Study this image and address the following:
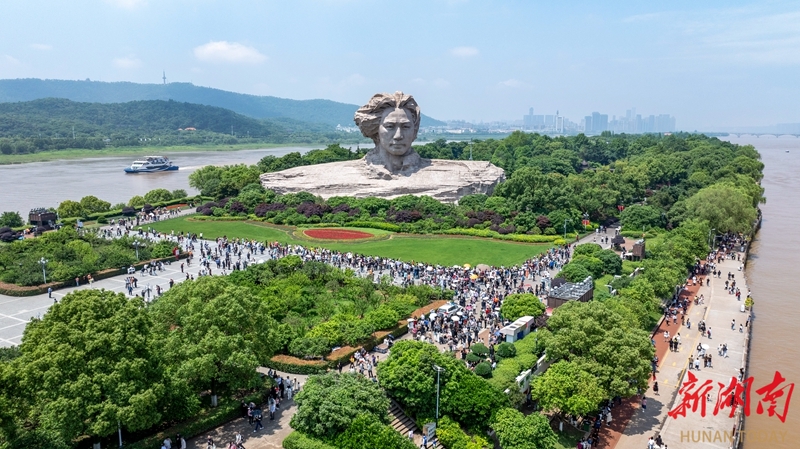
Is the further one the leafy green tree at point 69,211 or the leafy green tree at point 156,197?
the leafy green tree at point 156,197

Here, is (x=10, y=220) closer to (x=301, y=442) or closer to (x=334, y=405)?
(x=301, y=442)

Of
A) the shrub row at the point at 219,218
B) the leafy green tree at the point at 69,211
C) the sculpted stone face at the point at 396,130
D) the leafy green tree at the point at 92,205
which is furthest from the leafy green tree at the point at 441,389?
the leafy green tree at the point at 92,205

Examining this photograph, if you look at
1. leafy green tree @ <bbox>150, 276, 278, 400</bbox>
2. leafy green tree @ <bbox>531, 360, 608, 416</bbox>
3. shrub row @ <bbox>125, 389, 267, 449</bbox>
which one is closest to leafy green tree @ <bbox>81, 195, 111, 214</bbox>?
leafy green tree @ <bbox>150, 276, 278, 400</bbox>

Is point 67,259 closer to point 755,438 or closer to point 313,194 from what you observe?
point 313,194

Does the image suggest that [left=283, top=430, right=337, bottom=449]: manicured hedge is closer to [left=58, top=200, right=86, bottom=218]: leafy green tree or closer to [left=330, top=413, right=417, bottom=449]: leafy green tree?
[left=330, top=413, right=417, bottom=449]: leafy green tree

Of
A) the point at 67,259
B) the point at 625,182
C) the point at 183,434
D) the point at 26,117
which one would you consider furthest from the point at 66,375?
the point at 26,117

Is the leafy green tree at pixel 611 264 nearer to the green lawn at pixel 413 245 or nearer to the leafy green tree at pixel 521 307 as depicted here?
the green lawn at pixel 413 245
